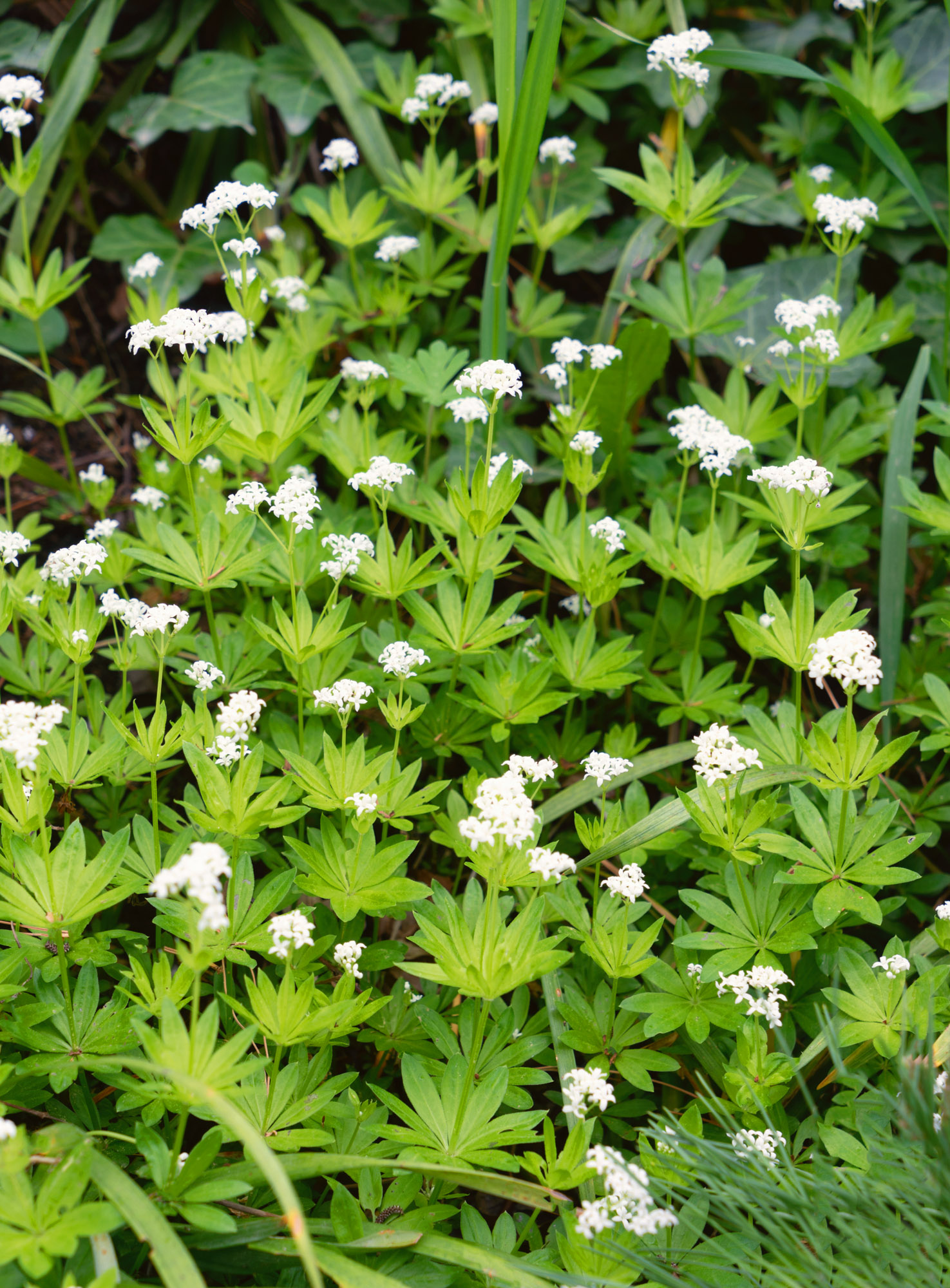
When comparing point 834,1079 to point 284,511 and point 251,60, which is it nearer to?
point 284,511

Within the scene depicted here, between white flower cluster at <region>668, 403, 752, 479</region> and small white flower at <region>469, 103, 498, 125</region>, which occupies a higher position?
small white flower at <region>469, 103, 498, 125</region>

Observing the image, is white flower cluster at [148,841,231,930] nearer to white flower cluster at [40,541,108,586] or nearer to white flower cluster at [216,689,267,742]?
white flower cluster at [216,689,267,742]

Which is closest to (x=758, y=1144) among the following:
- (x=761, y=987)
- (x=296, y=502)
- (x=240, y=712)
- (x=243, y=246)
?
(x=761, y=987)

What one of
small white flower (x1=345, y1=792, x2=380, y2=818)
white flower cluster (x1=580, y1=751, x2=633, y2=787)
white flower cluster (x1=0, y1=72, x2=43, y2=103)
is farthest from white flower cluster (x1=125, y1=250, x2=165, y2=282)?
white flower cluster (x1=580, y1=751, x2=633, y2=787)

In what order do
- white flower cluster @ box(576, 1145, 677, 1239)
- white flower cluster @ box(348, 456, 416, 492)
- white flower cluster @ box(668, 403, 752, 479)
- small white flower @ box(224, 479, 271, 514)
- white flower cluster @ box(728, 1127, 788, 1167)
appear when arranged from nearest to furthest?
1. white flower cluster @ box(576, 1145, 677, 1239)
2. white flower cluster @ box(728, 1127, 788, 1167)
3. small white flower @ box(224, 479, 271, 514)
4. white flower cluster @ box(348, 456, 416, 492)
5. white flower cluster @ box(668, 403, 752, 479)

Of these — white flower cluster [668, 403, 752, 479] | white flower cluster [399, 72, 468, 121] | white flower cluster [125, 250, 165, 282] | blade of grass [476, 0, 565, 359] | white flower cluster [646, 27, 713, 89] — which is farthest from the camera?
white flower cluster [399, 72, 468, 121]

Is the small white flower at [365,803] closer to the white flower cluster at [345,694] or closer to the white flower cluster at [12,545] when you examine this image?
the white flower cluster at [345,694]

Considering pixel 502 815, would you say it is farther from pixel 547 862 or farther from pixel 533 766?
pixel 533 766
